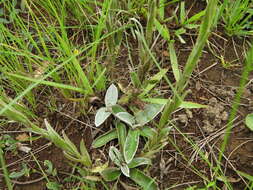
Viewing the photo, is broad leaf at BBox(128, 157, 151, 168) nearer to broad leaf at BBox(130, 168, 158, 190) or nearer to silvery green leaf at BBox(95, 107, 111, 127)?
broad leaf at BBox(130, 168, 158, 190)

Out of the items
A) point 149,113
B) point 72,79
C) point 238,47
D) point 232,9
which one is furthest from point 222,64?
point 72,79

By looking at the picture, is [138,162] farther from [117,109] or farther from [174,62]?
[174,62]

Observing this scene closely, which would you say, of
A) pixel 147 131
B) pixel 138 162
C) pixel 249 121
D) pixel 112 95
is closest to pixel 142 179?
pixel 138 162

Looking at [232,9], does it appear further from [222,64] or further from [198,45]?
[198,45]

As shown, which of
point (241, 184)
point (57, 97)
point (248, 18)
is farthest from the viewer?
point (248, 18)

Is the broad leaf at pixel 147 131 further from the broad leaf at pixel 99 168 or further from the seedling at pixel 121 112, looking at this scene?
the broad leaf at pixel 99 168

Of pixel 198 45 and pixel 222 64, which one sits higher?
pixel 198 45
